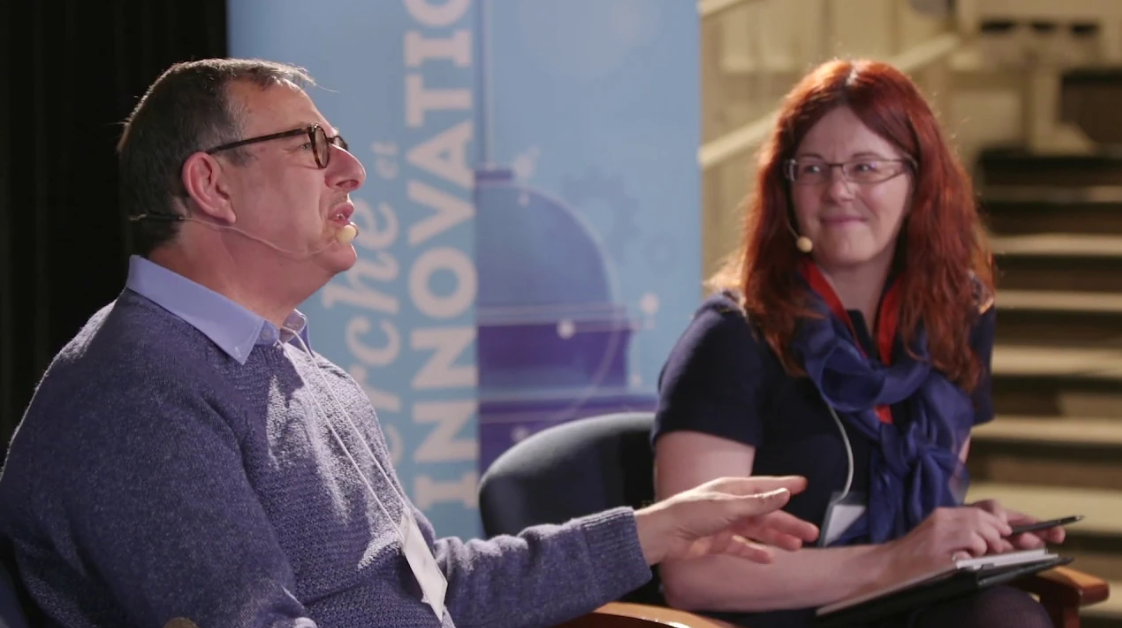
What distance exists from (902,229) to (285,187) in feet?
4.21

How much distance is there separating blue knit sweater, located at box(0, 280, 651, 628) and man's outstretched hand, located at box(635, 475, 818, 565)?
1.25 ft

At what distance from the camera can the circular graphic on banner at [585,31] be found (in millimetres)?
3402

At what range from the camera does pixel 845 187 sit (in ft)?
7.36

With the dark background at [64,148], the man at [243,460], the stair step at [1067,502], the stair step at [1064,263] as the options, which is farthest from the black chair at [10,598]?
the stair step at [1064,263]

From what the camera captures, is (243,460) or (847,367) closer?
(243,460)

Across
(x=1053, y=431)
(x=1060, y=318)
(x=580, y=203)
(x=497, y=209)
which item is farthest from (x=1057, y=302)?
(x=497, y=209)

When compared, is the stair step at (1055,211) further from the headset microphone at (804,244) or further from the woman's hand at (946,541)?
the woman's hand at (946,541)

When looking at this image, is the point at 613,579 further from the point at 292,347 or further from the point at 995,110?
the point at 995,110

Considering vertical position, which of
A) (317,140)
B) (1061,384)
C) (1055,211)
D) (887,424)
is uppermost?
(317,140)

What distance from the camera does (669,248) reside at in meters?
3.51

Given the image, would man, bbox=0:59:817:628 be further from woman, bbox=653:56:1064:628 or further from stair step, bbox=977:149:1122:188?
stair step, bbox=977:149:1122:188

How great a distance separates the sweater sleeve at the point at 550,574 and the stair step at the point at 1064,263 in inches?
145

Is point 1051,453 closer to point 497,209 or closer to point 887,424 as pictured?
point 497,209

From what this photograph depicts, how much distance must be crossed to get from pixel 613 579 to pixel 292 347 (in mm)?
532
